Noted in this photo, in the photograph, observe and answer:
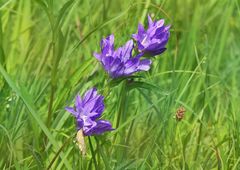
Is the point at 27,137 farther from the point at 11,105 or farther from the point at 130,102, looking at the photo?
the point at 130,102

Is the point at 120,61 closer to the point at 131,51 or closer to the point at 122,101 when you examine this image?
the point at 131,51

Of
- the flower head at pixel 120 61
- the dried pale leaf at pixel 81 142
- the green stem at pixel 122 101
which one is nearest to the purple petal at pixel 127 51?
the flower head at pixel 120 61

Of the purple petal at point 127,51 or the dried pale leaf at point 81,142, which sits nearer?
the dried pale leaf at point 81,142

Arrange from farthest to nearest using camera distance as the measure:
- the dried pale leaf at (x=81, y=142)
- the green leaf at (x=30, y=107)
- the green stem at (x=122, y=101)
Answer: the green stem at (x=122, y=101), the green leaf at (x=30, y=107), the dried pale leaf at (x=81, y=142)

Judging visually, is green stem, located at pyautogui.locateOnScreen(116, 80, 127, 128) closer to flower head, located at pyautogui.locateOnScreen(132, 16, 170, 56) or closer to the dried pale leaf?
flower head, located at pyautogui.locateOnScreen(132, 16, 170, 56)

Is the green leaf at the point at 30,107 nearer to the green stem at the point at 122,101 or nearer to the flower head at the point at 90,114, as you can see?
the flower head at the point at 90,114

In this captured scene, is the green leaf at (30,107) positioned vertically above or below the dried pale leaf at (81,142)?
above

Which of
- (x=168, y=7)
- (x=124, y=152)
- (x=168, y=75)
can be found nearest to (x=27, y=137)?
(x=124, y=152)

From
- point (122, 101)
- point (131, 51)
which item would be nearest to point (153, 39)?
point (131, 51)
